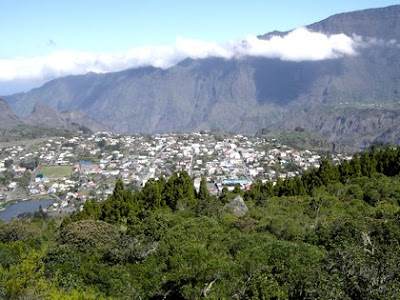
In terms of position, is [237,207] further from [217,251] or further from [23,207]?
[23,207]

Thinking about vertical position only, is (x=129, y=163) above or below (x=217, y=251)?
below

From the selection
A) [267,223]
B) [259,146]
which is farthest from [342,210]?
[259,146]

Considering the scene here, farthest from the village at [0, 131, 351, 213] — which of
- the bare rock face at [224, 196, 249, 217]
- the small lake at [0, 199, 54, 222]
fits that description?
the bare rock face at [224, 196, 249, 217]

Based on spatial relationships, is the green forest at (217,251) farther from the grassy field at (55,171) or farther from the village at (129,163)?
the grassy field at (55,171)

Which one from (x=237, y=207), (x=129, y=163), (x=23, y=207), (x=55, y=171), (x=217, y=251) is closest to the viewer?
(x=217, y=251)

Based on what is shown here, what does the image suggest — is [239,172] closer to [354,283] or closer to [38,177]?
[38,177]

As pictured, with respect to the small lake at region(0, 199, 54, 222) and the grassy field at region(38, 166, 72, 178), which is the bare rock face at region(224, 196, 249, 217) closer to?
the small lake at region(0, 199, 54, 222)

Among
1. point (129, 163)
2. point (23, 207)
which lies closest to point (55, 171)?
point (129, 163)

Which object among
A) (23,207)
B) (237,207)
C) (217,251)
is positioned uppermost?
(217,251)
